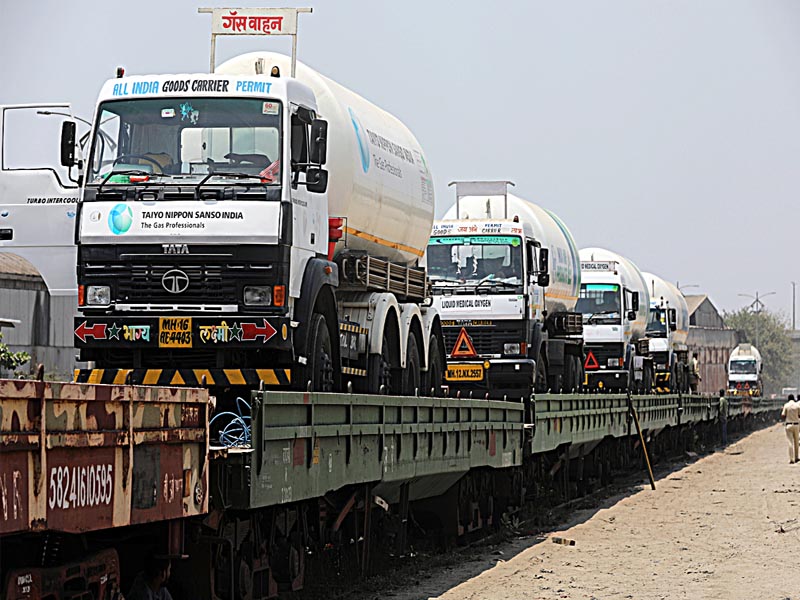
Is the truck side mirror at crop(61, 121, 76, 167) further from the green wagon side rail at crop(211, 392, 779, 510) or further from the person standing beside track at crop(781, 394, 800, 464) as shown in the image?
the person standing beside track at crop(781, 394, 800, 464)

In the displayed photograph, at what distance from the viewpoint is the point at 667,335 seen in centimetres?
4766

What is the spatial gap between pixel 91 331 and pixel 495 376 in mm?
12655

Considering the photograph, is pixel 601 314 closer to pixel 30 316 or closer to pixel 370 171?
pixel 30 316

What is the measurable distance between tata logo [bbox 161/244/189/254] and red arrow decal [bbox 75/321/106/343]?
81 cm

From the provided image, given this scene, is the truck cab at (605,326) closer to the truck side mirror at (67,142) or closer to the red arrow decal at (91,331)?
the truck side mirror at (67,142)

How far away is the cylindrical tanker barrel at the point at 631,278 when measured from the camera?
A: 123 feet

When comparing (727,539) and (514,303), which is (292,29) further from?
(514,303)

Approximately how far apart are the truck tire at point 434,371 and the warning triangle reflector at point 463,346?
3934 mm

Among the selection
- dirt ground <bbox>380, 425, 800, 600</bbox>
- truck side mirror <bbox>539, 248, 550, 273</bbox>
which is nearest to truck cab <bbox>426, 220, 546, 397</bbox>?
truck side mirror <bbox>539, 248, 550, 273</bbox>

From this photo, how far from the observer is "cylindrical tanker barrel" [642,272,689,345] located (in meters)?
49.4

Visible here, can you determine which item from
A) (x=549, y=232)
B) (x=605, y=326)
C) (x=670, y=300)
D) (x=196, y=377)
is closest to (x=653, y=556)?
(x=196, y=377)

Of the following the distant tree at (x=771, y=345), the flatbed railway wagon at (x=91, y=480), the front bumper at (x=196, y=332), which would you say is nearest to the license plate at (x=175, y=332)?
the front bumper at (x=196, y=332)

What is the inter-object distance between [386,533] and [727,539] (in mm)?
4951

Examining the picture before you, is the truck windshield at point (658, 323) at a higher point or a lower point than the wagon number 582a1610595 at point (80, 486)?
higher
